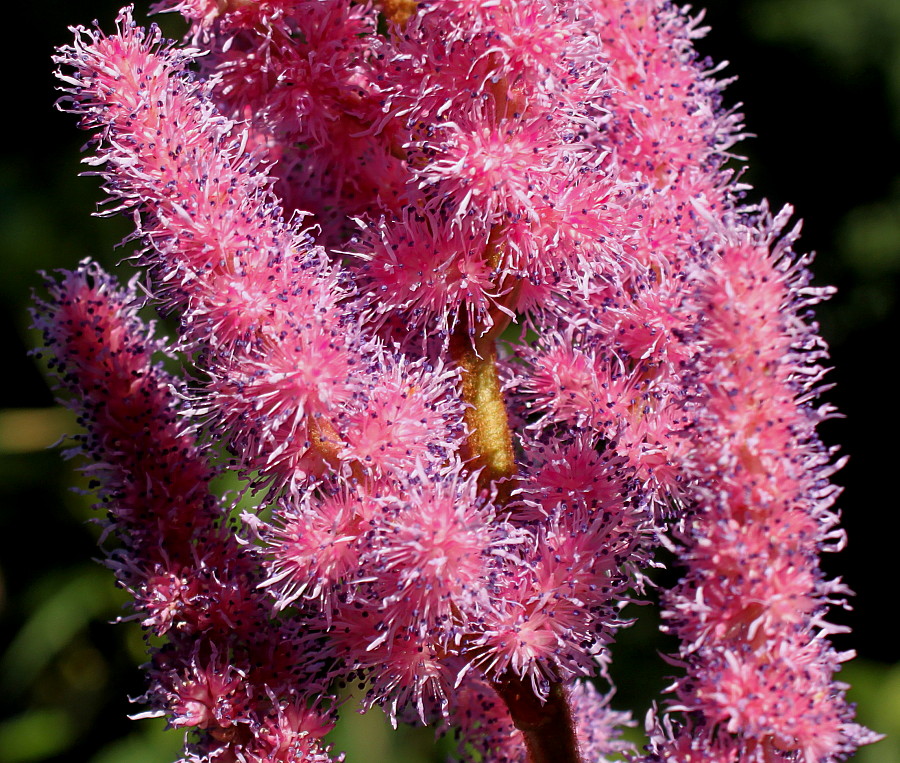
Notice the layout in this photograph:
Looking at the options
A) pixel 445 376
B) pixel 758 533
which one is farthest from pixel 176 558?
pixel 758 533

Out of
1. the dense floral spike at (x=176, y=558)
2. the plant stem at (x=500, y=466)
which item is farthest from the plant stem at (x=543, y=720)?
the dense floral spike at (x=176, y=558)

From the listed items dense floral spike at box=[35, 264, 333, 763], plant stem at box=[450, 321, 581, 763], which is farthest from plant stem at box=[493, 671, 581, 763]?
dense floral spike at box=[35, 264, 333, 763]

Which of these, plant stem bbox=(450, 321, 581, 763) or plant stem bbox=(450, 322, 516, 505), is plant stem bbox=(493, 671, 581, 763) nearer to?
plant stem bbox=(450, 321, 581, 763)

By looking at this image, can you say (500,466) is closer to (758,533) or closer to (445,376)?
(445,376)

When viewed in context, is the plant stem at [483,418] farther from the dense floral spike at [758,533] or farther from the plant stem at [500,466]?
the dense floral spike at [758,533]

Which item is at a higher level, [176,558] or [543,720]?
[176,558]

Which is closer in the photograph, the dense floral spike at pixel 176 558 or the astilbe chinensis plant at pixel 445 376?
the astilbe chinensis plant at pixel 445 376

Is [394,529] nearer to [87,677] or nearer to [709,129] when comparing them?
[709,129]

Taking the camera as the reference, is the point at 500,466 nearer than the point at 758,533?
No
